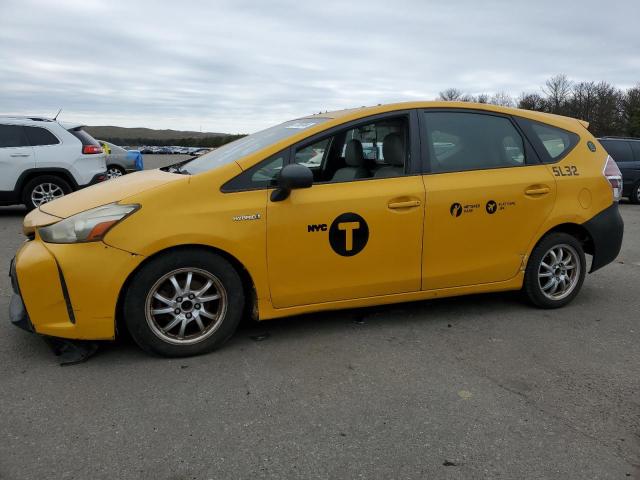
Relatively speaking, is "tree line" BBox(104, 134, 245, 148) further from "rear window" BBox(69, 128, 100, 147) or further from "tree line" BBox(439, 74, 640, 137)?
"rear window" BBox(69, 128, 100, 147)

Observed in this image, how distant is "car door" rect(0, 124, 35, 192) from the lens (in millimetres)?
10367

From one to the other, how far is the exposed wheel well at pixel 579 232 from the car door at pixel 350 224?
1.33 meters

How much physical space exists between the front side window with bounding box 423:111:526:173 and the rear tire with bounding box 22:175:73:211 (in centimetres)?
822

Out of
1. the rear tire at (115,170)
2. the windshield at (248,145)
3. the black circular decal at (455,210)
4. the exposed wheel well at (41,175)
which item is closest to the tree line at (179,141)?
the rear tire at (115,170)

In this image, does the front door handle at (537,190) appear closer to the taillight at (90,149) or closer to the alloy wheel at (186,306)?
the alloy wheel at (186,306)

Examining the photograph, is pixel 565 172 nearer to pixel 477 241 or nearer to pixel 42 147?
pixel 477 241

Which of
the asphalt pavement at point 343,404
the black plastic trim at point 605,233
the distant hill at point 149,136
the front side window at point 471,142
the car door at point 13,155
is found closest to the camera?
the asphalt pavement at point 343,404

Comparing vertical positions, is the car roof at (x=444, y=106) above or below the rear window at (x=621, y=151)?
above

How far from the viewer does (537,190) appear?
15.1 ft

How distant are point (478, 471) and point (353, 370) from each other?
1179mm

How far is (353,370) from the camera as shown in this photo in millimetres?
3625

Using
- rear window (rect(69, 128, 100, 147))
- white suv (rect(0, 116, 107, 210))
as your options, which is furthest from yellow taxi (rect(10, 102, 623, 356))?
rear window (rect(69, 128, 100, 147))

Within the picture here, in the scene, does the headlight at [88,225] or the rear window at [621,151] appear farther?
the rear window at [621,151]

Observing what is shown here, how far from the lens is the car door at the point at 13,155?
10367mm
